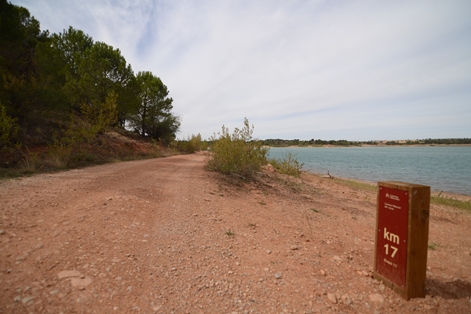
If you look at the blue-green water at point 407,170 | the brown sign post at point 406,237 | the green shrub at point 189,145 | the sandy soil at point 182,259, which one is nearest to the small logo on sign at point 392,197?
the brown sign post at point 406,237

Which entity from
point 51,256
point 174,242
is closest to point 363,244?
point 174,242

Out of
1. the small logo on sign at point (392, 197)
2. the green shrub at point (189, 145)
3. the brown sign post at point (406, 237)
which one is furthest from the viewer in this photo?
the green shrub at point (189, 145)

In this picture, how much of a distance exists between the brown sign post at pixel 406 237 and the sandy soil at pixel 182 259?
0.17 meters

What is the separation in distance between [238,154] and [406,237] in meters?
6.57

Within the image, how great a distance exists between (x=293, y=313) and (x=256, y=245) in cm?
149

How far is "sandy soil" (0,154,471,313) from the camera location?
2.27 meters

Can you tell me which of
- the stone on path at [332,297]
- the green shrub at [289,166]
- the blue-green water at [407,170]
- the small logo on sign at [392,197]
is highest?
the small logo on sign at [392,197]

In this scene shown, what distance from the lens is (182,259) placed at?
305cm

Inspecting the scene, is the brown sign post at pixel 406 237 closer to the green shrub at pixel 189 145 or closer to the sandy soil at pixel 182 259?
the sandy soil at pixel 182 259

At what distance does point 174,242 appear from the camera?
11.4 ft

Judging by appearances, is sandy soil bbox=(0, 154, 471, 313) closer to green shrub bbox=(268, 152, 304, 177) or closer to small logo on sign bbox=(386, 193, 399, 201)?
small logo on sign bbox=(386, 193, 399, 201)

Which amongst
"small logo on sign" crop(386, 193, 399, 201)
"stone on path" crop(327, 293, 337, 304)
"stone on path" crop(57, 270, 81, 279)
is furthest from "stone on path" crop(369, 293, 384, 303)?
"stone on path" crop(57, 270, 81, 279)

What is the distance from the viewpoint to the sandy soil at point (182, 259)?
89.4 inches

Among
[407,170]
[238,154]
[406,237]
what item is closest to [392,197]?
[406,237]
